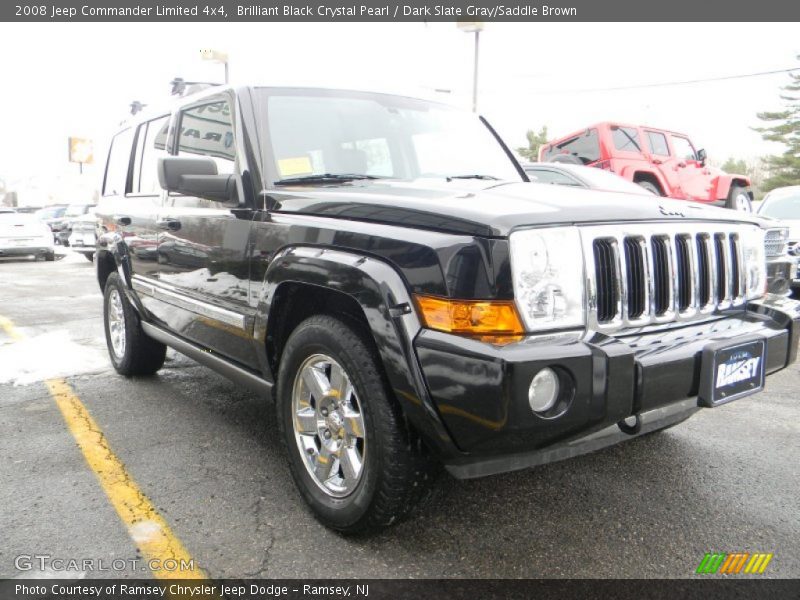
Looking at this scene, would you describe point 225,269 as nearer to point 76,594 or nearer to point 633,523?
point 76,594

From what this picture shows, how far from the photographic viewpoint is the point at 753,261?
290 centimetres

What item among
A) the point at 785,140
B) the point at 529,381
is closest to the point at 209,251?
the point at 529,381

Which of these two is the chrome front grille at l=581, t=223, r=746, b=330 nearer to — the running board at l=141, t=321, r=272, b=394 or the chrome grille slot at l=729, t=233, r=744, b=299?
the chrome grille slot at l=729, t=233, r=744, b=299

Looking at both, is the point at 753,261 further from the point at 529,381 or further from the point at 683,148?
the point at 683,148

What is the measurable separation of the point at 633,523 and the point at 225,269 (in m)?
2.14

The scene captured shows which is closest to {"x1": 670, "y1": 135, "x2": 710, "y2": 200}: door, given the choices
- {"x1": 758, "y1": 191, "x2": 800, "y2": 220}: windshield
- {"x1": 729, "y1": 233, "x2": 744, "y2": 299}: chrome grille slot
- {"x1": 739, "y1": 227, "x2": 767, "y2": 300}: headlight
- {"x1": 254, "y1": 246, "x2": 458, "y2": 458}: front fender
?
{"x1": 758, "y1": 191, "x2": 800, "y2": 220}: windshield

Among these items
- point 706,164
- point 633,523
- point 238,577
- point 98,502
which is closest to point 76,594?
point 238,577

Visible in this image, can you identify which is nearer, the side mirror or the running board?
the side mirror

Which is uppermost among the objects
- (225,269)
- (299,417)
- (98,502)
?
(225,269)

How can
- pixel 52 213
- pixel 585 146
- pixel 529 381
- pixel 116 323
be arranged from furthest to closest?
pixel 52 213 < pixel 585 146 < pixel 116 323 < pixel 529 381

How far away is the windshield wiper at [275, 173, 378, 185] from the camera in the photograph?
3.01 meters

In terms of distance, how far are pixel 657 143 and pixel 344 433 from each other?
37.4 ft

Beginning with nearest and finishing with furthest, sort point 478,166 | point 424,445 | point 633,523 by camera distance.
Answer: point 424,445
point 633,523
point 478,166

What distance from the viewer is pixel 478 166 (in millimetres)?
3607
